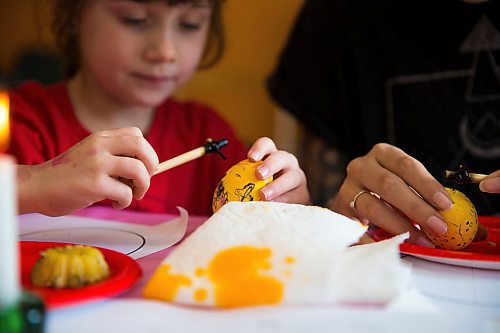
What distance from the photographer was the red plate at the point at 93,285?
50 centimetres

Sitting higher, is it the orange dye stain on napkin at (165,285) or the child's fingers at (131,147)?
the child's fingers at (131,147)

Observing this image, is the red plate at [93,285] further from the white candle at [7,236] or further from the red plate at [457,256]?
the red plate at [457,256]

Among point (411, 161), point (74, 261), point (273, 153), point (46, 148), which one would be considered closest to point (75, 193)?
point (74, 261)

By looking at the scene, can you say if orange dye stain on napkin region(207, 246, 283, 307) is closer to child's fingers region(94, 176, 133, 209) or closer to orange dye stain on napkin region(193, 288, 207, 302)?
orange dye stain on napkin region(193, 288, 207, 302)

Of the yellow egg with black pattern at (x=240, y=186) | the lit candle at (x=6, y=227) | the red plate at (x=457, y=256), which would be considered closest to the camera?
the lit candle at (x=6, y=227)

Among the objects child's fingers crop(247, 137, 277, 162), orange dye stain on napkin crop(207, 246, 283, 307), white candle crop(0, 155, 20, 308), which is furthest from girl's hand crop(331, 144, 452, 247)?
white candle crop(0, 155, 20, 308)

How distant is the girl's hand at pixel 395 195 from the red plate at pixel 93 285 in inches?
13.1

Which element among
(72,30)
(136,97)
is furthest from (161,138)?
(72,30)

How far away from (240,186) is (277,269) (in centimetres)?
25

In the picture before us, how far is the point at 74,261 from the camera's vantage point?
0.55 metres

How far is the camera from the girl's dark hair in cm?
132

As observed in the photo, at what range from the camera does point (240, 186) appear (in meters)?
0.78

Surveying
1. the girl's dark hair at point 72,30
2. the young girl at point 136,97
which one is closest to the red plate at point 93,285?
the young girl at point 136,97

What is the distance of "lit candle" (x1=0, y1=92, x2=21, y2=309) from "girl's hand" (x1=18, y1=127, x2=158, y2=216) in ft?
0.96
